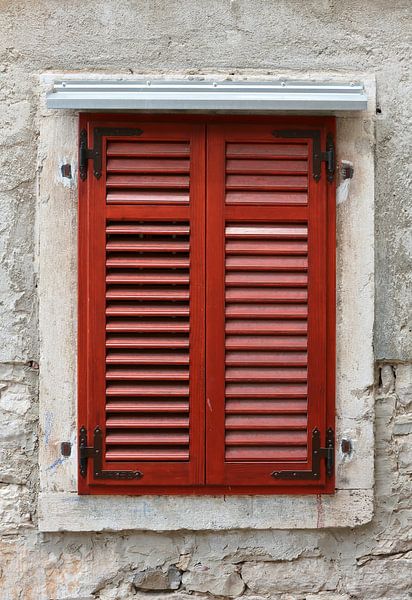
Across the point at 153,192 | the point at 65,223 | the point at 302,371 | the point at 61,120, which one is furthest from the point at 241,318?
the point at 61,120

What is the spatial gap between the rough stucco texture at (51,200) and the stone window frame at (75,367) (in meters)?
0.07

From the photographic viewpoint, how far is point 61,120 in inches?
128

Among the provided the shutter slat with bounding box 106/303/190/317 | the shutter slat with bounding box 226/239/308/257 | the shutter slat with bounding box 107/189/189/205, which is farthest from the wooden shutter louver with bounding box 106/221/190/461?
the shutter slat with bounding box 226/239/308/257

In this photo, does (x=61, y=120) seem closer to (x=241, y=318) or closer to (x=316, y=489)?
(x=241, y=318)

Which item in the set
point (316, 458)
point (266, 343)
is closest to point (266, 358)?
point (266, 343)

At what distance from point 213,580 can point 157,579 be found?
25 centimetres

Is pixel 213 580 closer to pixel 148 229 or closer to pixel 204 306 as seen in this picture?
pixel 204 306

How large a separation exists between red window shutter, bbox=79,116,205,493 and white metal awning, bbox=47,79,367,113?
0.44 ft

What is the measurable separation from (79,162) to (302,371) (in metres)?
1.34

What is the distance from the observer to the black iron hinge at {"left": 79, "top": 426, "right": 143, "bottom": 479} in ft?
10.4

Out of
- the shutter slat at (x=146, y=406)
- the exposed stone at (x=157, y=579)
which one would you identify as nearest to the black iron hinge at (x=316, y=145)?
the shutter slat at (x=146, y=406)

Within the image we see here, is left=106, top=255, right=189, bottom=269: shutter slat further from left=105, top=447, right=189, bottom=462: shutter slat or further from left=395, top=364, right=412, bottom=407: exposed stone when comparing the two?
left=395, top=364, right=412, bottom=407: exposed stone

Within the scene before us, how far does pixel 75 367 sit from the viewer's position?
3.25 metres

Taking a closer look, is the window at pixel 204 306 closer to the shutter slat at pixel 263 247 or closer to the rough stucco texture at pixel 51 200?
the shutter slat at pixel 263 247
